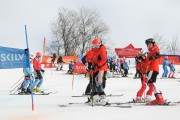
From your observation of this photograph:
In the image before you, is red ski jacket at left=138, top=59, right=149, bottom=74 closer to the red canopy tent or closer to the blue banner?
the blue banner

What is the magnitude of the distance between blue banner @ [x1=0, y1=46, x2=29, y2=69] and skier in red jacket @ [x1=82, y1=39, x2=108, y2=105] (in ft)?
7.33

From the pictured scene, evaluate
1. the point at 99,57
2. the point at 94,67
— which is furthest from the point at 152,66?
the point at 94,67

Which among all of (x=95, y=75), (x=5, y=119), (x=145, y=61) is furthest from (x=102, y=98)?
(x=5, y=119)

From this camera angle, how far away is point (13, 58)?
9867 millimetres

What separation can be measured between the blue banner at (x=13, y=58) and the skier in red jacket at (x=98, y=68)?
2234mm

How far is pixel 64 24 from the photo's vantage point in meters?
75.2

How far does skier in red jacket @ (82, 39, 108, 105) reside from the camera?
11211mm

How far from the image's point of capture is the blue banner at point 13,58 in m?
9.74

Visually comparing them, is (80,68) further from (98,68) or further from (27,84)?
(98,68)

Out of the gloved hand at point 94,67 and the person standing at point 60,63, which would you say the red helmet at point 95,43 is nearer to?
the gloved hand at point 94,67

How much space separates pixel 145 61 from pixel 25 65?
3.70 m

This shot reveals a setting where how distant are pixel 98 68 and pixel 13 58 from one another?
8.69 ft

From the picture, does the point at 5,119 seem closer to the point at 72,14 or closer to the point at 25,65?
the point at 25,65

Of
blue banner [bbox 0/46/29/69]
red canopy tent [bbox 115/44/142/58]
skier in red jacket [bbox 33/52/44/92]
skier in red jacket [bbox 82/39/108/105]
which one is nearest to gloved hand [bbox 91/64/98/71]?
skier in red jacket [bbox 82/39/108/105]
